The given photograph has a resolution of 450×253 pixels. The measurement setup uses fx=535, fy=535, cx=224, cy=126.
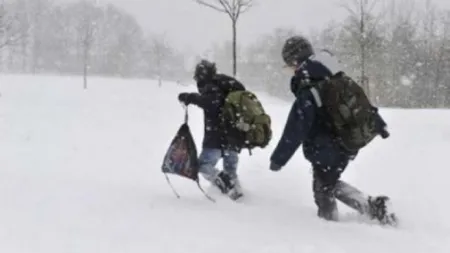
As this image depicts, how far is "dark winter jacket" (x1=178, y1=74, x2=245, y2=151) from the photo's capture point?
212 inches

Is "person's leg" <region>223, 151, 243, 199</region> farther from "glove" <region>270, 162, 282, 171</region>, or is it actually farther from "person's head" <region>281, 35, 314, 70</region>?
"person's head" <region>281, 35, 314, 70</region>

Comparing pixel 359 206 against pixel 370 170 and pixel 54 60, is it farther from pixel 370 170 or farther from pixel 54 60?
pixel 54 60

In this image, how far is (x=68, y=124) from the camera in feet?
50.3

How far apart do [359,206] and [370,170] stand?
4419 millimetres

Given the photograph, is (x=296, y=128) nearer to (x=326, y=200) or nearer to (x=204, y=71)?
(x=326, y=200)

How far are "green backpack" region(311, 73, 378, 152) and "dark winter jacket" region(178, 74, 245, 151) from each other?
129 cm

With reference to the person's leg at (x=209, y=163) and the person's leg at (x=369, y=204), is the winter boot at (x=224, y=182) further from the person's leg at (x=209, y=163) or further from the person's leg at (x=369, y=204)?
the person's leg at (x=369, y=204)

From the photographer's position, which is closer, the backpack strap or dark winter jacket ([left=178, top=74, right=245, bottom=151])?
the backpack strap

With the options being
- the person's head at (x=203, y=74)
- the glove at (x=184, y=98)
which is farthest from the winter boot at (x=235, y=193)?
the person's head at (x=203, y=74)

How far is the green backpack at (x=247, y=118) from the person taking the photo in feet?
17.5

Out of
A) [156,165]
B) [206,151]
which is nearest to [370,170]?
[156,165]

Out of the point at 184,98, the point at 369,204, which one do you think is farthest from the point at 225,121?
the point at 369,204

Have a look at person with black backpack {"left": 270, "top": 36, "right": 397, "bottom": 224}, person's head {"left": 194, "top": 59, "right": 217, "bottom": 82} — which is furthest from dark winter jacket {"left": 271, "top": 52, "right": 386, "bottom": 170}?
person's head {"left": 194, "top": 59, "right": 217, "bottom": 82}

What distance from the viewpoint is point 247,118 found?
209 inches
